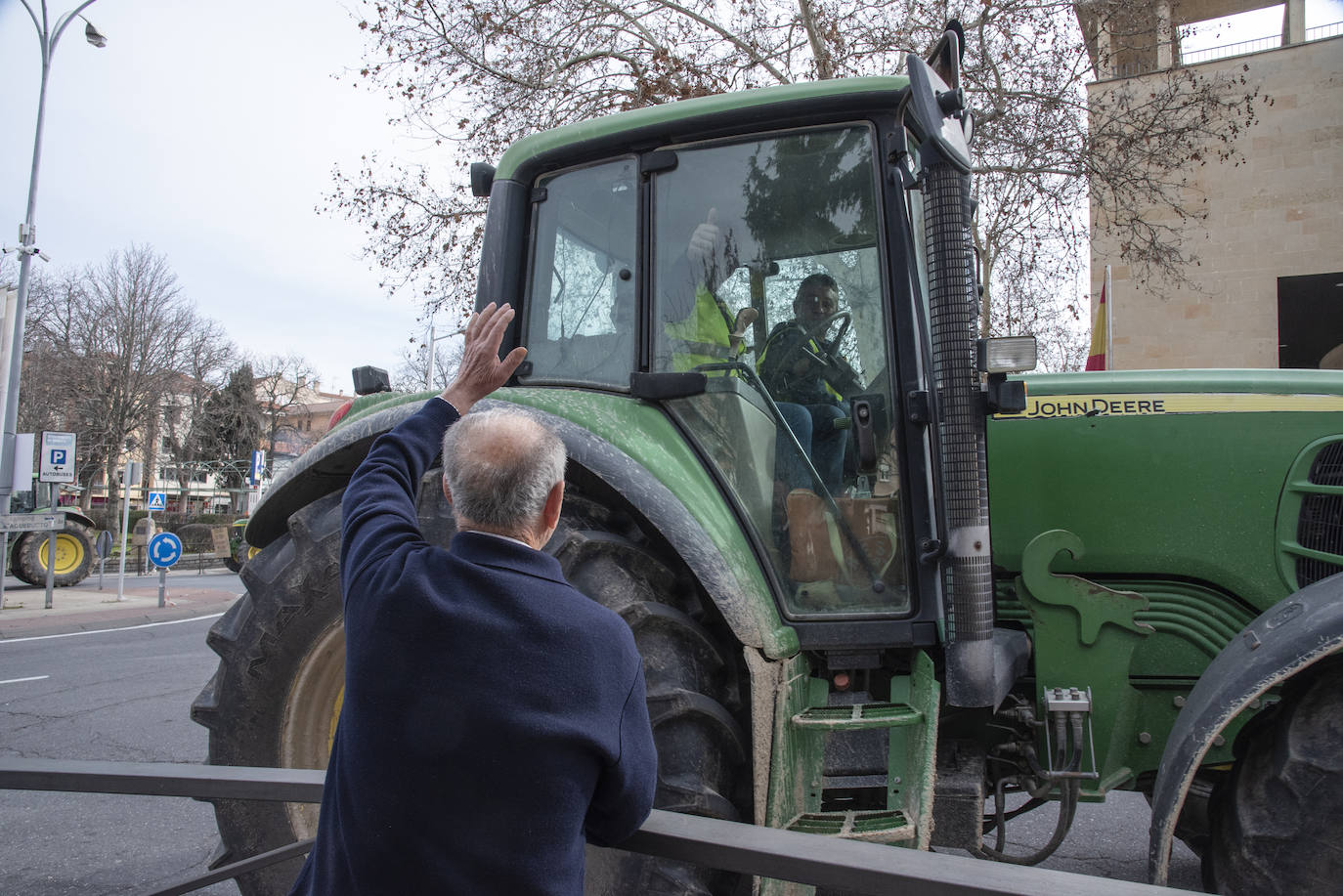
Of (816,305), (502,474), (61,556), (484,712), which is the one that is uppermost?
(816,305)

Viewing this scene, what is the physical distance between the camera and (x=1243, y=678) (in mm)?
2170

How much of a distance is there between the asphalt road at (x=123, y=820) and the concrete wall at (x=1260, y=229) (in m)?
15.2

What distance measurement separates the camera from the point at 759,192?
267cm

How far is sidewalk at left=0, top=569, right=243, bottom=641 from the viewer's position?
11805 millimetres

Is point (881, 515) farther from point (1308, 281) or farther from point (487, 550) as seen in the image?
point (1308, 281)

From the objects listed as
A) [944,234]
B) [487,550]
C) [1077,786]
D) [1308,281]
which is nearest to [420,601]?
[487,550]

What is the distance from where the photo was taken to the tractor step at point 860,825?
2.17 metres

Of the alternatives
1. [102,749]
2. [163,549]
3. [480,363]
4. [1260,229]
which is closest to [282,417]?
[163,549]

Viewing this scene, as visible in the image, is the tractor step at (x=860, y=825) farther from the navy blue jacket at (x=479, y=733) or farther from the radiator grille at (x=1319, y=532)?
the radiator grille at (x=1319, y=532)

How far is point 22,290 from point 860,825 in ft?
49.1

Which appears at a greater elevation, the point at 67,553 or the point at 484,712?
the point at 484,712

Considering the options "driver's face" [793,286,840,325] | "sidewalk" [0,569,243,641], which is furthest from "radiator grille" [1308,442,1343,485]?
"sidewalk" [0,569,243,641]

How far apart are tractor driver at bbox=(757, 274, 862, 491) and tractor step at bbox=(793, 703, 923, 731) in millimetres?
611

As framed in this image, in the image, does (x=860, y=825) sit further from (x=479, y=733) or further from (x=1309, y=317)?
(x=1309, y=317)
